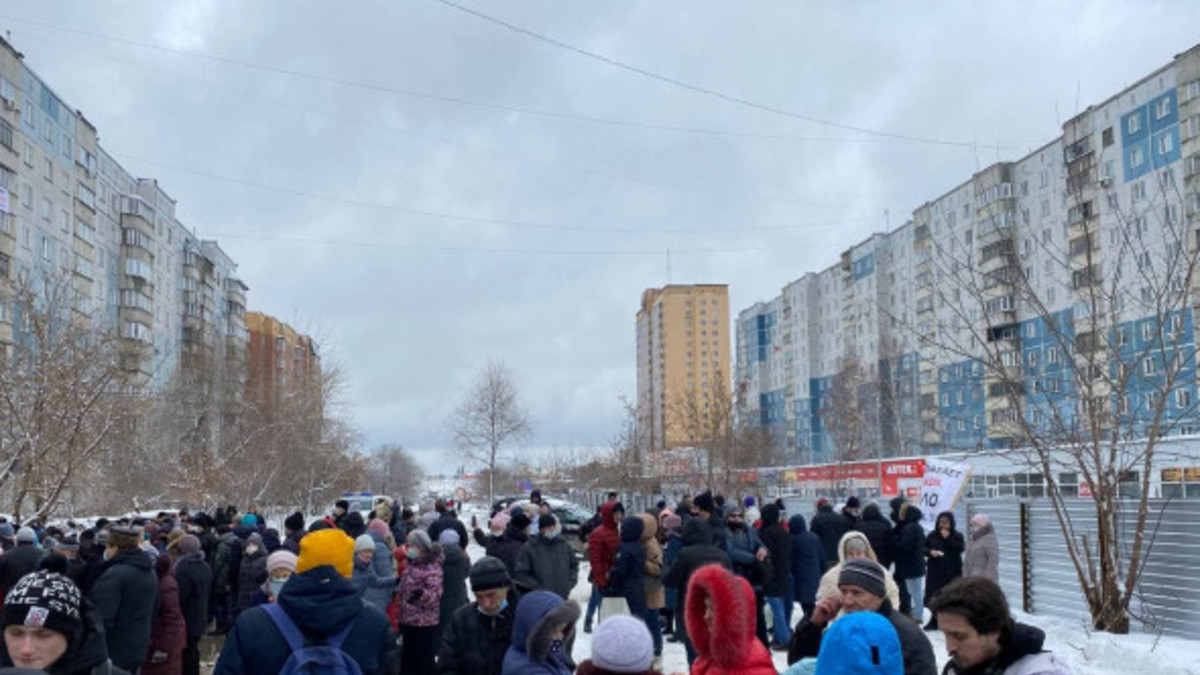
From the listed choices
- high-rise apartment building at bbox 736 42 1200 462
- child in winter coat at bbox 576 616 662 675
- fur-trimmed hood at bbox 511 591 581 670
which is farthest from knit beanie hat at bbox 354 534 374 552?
high-rise apartment building at bbox 736 42 1200 462

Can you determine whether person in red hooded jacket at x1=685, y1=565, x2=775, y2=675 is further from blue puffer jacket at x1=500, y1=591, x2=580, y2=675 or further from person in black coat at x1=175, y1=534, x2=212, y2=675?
person in black coat at x1=175, y1=534, x2=212, y2=675

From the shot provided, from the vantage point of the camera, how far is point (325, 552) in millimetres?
4418

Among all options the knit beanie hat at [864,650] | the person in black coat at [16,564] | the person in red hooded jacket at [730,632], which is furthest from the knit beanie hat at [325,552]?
the person in black coat at [16,564]

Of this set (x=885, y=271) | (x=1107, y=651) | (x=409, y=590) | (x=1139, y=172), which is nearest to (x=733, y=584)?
(x=409, y=590)

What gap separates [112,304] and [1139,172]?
55548mm

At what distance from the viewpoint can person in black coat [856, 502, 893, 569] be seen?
14594mm

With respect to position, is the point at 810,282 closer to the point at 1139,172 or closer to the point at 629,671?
the point at 1139,172

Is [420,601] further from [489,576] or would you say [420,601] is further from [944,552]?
[944,552]

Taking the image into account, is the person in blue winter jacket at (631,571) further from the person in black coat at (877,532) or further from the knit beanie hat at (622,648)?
the knit beanie hat at (622,648)

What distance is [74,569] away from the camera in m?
9.05

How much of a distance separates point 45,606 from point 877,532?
41.1 feet

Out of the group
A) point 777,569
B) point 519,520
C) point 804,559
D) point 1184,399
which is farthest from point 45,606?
point 1184,399

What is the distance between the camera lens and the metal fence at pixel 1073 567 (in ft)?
41.0

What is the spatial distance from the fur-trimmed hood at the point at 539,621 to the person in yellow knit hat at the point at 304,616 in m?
0.82
